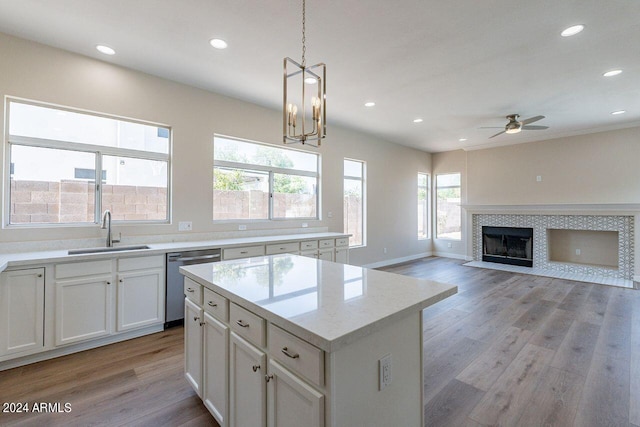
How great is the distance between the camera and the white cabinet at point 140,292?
9.53ft

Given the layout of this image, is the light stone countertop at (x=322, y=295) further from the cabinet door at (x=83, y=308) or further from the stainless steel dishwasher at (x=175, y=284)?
the cabinet door at (x=83, y=308)

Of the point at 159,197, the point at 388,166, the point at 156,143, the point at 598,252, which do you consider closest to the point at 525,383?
the point at 159,197

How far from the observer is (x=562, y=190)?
6.12 m

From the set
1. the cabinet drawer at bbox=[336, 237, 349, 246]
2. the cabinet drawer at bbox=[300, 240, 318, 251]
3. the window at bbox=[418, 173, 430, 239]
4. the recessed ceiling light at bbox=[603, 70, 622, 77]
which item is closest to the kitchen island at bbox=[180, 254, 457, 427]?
the cabinet drawer at bbox=[300, 240, 318, 251]

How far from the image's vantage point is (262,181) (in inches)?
185

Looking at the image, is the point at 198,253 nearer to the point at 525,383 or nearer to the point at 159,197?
the point at 159,197

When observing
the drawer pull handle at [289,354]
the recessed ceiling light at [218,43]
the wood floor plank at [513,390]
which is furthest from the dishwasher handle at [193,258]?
the wood floor plank at [513,390]

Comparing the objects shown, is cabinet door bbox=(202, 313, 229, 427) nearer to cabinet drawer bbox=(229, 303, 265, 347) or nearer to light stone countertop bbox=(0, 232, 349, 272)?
cabinet drawer bbox=(229, 303, 265, 347)

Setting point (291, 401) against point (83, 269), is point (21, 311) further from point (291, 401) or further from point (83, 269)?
point (291, 401)

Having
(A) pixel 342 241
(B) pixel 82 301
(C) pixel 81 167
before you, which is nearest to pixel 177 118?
(C) pixel 81 167

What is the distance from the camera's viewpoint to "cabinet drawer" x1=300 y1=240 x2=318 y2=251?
4.39 m

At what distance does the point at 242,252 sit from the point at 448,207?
619 centimetres

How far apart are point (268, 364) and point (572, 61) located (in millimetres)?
4117

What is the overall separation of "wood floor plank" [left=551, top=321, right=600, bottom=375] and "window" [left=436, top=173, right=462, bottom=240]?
178 inches
